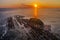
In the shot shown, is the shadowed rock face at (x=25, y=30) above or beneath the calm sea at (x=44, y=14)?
beneath

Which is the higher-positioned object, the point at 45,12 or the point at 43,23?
the point at 45,12

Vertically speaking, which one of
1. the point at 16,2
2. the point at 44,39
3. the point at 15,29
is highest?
the point at 16,2

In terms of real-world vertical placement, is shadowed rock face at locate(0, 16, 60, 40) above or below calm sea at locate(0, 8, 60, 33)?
below

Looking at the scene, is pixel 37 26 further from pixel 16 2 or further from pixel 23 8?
pixel 16 2

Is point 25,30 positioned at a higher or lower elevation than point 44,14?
lower

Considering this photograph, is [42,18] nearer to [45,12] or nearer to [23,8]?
[45,12]

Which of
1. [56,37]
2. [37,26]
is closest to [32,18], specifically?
[37,26]
